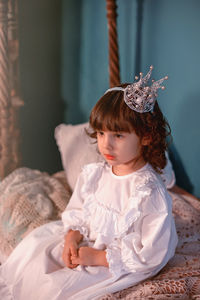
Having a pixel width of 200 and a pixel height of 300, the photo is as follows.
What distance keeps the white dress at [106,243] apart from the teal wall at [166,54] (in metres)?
0.48

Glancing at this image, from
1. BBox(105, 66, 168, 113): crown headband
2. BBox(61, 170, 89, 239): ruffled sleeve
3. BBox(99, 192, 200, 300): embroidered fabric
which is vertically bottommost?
BBox(99, 192, 200, 300): embroidered fabric

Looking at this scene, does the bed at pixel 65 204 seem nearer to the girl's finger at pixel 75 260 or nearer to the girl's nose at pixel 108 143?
the girl's finger at pixel 75 260

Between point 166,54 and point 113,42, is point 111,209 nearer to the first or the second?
point 166,54

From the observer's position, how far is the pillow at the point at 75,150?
169cm

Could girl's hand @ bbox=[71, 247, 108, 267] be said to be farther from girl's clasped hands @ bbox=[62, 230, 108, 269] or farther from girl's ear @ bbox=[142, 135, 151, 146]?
girl's ear @ bbox=[142, 135, 151, 146]

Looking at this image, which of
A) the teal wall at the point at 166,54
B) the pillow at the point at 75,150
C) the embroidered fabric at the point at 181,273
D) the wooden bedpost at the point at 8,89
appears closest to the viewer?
the embroidered fabric at the point at 181,273

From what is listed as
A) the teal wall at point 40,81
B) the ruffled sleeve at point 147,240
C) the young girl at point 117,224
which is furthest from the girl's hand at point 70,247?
the teal wall at point 40,81

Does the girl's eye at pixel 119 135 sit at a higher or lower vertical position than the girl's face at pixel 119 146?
higher

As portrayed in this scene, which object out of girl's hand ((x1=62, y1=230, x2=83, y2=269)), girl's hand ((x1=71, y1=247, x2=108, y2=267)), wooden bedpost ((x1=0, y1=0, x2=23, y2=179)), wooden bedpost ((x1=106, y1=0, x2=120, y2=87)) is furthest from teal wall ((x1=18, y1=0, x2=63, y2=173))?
girl's hand ((x1=71, y1=247, x2=108, y2=267))

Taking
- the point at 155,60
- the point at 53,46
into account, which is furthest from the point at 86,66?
the point at 155,60

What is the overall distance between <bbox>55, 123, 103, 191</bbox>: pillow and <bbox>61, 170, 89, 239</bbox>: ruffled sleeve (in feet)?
1.26

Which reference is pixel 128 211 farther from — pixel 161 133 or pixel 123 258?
pixel 161 133

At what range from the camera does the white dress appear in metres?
1.02

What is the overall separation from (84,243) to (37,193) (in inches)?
20.3
